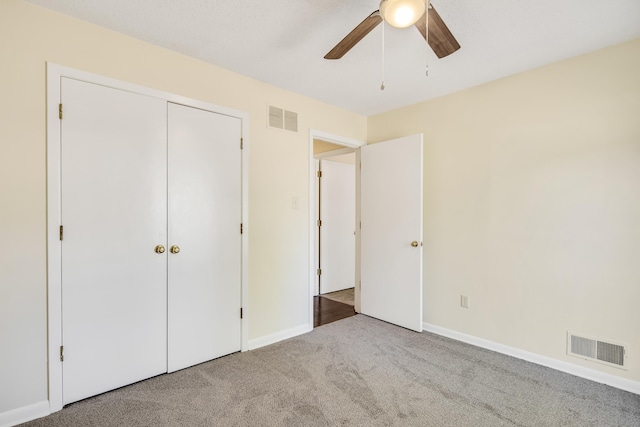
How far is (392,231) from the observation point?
3398 millimetres

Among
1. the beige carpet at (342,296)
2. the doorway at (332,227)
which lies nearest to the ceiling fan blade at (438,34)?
the doorway at (332,227)

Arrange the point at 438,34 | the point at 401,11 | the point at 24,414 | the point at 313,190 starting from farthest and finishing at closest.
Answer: the point at 313,190 → the point at 24,414 → the point at 438,34 → the point at 401,11

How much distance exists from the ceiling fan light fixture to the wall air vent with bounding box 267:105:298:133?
1655 mm

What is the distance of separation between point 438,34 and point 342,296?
377 cm

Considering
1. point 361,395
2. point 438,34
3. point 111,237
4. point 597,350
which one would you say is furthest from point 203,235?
point 597,350

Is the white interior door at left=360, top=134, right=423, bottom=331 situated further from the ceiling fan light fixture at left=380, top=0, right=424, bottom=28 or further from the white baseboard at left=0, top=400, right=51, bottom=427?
the white baseboard at left=0, top=400, right=51, bottom=427

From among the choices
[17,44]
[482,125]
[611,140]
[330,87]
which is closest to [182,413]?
[17,44]

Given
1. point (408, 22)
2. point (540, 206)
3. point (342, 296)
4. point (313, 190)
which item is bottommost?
point (342, 296)

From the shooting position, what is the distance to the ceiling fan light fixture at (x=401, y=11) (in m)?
1.33

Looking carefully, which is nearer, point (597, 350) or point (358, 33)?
point (358, 33)

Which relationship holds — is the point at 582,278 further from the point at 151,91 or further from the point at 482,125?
the point at 151,91

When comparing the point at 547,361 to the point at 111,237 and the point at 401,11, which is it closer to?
the point at 401,11

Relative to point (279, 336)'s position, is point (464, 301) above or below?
above

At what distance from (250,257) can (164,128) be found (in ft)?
4.15
